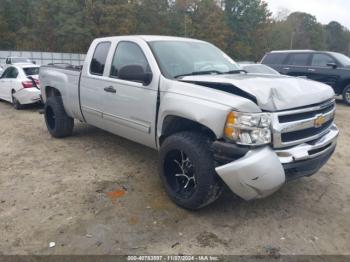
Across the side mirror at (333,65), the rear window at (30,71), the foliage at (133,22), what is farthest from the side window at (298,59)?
the foliage at (133,22)

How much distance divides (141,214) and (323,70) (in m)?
10.2

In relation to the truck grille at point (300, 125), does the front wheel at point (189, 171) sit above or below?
below

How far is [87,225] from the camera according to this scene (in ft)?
11.8

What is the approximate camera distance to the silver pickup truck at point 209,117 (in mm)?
3332

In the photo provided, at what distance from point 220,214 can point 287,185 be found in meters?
1.19

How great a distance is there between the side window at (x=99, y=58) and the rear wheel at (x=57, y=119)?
1.41m

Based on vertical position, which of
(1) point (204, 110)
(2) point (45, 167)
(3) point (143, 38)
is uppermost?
(3) point (143, 38)

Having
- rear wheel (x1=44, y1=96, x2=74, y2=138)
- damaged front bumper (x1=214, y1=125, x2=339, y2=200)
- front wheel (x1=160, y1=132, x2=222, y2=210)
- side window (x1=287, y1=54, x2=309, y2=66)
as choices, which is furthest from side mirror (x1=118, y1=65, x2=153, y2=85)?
side window (x1=287, y1=54, x2=309, y2=66)

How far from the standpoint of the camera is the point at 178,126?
13.5 ft

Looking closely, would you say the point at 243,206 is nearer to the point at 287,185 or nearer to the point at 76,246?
the point at 287,185

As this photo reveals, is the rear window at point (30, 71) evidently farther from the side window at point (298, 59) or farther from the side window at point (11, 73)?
the side window at point (298, 59)

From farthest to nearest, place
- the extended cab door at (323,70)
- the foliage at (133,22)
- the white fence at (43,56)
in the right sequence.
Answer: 1. the foliage at (133,22)
2. the white fence at (43,56)
3. the extended cab door at (323,70)

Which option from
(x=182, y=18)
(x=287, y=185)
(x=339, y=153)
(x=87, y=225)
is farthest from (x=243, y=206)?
(x=182, y=18)

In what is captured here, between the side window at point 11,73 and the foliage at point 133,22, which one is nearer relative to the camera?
the side window at point 11,73
